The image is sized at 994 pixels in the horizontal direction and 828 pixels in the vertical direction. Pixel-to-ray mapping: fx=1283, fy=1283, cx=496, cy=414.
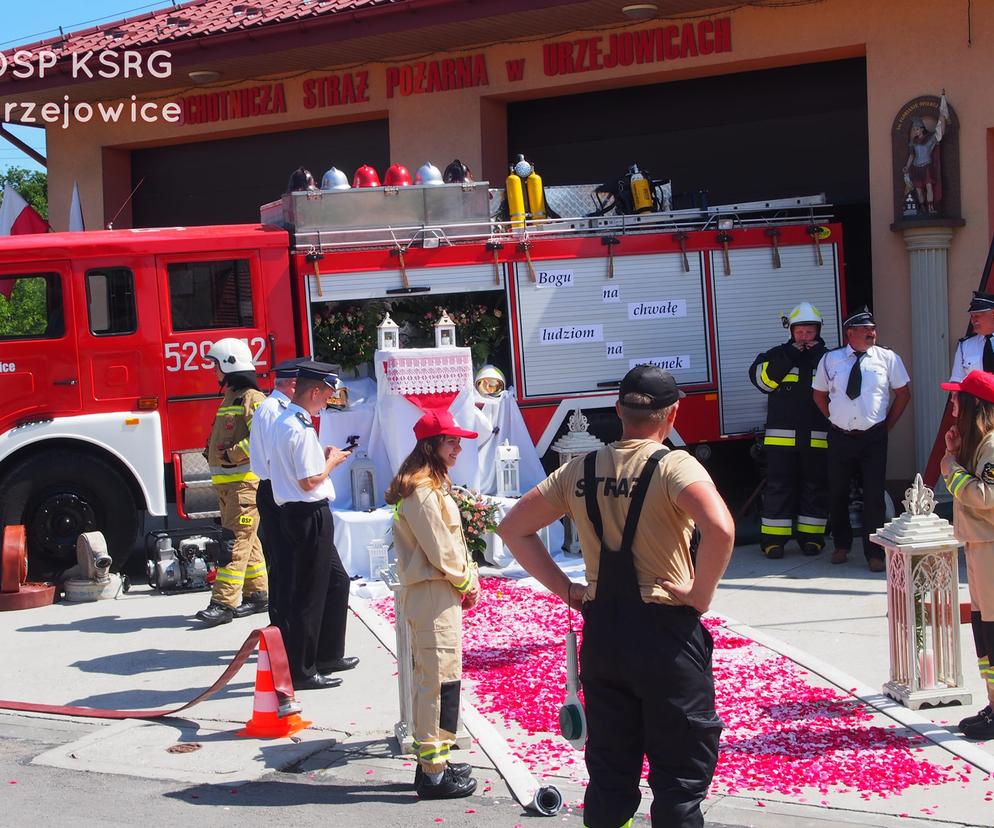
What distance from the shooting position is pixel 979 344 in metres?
9.09

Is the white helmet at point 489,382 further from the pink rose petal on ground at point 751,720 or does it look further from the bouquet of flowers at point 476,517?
the pink rose petal on ground at point 751,720

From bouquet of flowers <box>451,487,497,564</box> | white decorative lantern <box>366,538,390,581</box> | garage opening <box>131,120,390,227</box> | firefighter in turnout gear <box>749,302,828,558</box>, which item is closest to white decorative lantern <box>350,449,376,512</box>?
white decorative lantern <box>366,538,390,581</box>

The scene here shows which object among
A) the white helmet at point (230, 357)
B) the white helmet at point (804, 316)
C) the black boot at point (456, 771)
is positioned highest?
the white helmet at point (804, 316)

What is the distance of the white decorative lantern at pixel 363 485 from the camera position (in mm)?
9633

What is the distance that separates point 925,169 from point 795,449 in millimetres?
3287

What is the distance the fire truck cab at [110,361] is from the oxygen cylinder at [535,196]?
233 centimetres

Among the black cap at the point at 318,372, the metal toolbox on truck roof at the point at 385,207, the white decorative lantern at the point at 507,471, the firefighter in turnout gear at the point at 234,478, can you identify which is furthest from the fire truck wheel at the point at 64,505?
the black cap at the point at 318,372

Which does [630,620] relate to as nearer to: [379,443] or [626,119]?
[379,443]

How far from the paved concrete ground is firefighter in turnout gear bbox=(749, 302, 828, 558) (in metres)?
0.64

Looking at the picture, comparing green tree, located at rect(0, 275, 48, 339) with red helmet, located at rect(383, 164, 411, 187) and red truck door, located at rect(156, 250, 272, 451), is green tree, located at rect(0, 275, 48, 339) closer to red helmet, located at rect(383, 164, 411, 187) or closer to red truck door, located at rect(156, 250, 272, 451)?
red truck door, located at rect(156, 250, 272, 451)

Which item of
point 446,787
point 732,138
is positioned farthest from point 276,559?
point 732,138

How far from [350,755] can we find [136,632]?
3034 mm

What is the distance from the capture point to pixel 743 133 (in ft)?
43.4

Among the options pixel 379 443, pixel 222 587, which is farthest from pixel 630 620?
pixel 379 443
